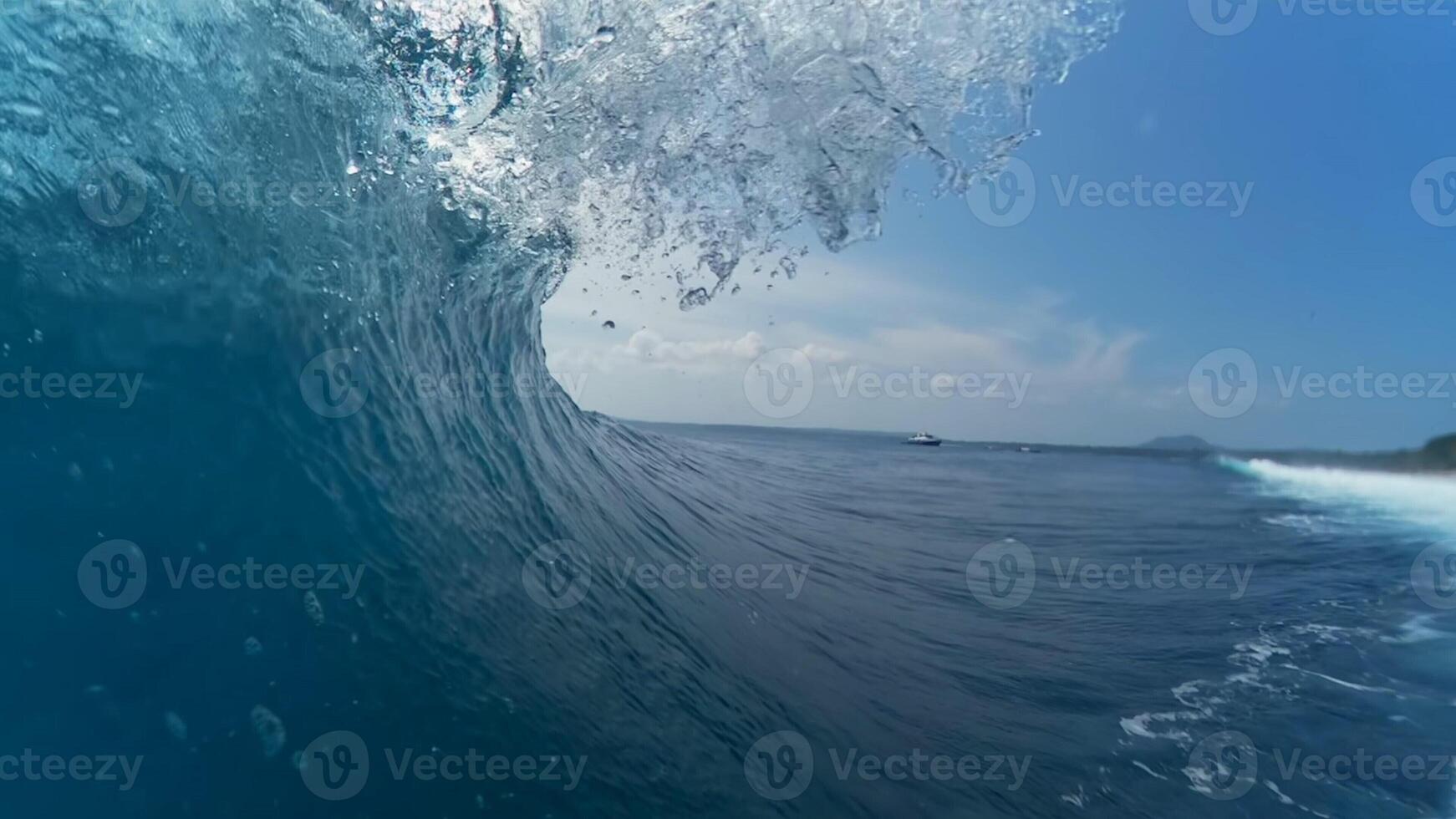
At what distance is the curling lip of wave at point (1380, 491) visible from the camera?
1564cm

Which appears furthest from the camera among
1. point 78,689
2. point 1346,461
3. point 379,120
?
point 1346,461

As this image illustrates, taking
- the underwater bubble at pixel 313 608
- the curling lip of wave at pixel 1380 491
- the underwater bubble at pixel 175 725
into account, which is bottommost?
the underwater bubble at pixel 175 725

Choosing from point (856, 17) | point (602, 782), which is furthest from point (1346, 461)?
point (602, 782)

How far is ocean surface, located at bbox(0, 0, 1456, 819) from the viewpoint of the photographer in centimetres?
337

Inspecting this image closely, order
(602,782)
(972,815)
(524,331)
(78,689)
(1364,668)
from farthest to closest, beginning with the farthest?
1. (524,331)
2. (1364,668)
3. (972,815)
4. (602,782)
5. (78,689)

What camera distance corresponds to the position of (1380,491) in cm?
2108

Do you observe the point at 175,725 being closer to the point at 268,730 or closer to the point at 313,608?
the point at 268,730

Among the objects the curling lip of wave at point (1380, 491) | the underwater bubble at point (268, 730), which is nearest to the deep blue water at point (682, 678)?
the underwater bubble at point (268, 730)

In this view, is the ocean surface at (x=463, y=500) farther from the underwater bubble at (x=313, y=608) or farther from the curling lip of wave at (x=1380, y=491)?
the curling lip of wave at (x=1380, y=491)

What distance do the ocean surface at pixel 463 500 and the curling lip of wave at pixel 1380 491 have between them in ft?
34.5

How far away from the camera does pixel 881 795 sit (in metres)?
3.97

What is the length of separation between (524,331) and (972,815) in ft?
16.5

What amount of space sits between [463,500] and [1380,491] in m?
23.6

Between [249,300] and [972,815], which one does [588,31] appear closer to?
[249,300]
